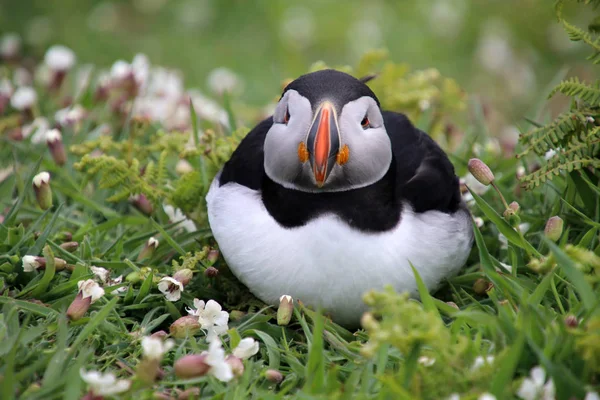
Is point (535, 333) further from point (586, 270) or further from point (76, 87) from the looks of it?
point (76, 87)

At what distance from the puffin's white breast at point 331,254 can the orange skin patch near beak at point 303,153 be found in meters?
0.23

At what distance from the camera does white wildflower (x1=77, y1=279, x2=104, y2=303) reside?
238 centimetres

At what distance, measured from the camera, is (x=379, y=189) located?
2451 millimetres

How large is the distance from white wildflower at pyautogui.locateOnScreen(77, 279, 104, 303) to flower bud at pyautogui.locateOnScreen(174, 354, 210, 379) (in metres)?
0.47

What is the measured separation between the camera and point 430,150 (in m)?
2.89

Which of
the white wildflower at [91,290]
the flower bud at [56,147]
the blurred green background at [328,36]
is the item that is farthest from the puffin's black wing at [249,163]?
the blurred green background at [328,36]

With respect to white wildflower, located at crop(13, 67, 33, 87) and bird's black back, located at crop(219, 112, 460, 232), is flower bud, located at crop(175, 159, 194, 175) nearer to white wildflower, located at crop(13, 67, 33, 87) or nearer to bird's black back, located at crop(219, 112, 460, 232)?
bird's black back, located at crop(219, 112, 460, 232)

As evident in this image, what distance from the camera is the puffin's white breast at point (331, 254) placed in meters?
2.41

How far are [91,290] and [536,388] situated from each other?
4.56ft

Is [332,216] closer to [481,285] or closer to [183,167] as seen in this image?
[481,285]

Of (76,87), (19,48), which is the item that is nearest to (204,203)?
(76,87)

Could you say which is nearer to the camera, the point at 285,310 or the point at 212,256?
the point at 285,310

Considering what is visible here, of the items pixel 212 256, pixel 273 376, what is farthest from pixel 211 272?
pixel 273 376

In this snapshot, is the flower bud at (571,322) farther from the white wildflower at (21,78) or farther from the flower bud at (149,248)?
the white wildflower at (21,78)
